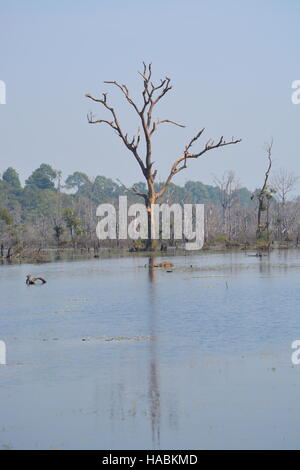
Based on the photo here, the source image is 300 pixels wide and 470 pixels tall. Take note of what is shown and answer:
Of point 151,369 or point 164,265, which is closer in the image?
point 151,369

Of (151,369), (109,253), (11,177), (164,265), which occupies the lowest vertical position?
(151,369)

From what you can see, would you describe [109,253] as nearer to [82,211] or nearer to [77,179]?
[82,211]

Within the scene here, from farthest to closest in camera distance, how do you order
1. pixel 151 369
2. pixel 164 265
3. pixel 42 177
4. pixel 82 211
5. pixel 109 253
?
pixel 42 177 → pixel 82 211 → pixel 109 253 → pixel 164 265 → pixel 151 369

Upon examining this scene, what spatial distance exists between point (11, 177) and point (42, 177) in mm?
4763

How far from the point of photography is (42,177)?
11194 centimetres

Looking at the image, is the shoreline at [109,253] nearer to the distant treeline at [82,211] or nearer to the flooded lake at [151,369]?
the distant treeline at [82,211]

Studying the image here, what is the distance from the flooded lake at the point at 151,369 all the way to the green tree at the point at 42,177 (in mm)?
89219

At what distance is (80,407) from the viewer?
9992 millimetres

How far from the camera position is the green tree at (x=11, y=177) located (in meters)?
114

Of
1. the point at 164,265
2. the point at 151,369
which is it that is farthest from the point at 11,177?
the point at 151,369

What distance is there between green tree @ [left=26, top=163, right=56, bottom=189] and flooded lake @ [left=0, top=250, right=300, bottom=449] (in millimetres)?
89219
